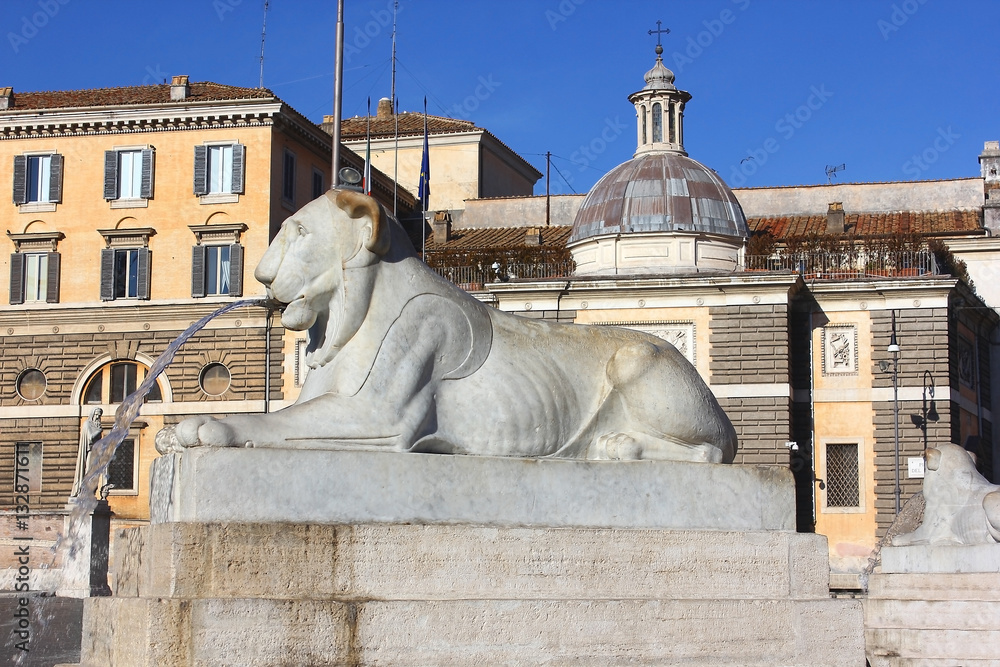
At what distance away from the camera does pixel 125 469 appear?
146 ft

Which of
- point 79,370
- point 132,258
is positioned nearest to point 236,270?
point 132,258

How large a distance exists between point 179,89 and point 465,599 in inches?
1676

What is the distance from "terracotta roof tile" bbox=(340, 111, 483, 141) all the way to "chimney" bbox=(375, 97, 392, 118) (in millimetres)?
190

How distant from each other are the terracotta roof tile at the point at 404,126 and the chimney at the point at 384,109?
0.62 feet

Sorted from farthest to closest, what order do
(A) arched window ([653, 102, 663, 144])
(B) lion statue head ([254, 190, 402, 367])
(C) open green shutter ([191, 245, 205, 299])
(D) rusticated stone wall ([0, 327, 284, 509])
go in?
(A) arched window ([653, 102, 663, 144])
(C) open green shutter ([191, 245, 205, 299])
(D) rusticated stone wall ([0, 327, 284, 509])
(B) lion statue head ([254, 190, 402, 367])

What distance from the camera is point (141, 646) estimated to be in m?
6.15

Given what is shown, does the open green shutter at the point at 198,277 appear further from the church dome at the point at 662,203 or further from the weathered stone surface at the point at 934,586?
the weathered stone surface at the point at 934,586

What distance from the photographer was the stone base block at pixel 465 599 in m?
6.22

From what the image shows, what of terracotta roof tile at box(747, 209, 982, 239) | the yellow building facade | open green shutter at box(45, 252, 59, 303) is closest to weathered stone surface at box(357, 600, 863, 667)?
the yellow building facade

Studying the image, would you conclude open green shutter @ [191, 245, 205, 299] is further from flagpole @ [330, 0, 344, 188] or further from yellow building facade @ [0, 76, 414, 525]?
flagpole @ [330, 0, 344, 188]

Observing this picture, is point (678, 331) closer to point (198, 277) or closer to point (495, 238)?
point (495, 238)

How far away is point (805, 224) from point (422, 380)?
4719 centimetres

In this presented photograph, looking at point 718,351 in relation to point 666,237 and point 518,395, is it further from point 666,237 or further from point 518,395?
point 518,395

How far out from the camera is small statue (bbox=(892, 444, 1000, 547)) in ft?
41.0
